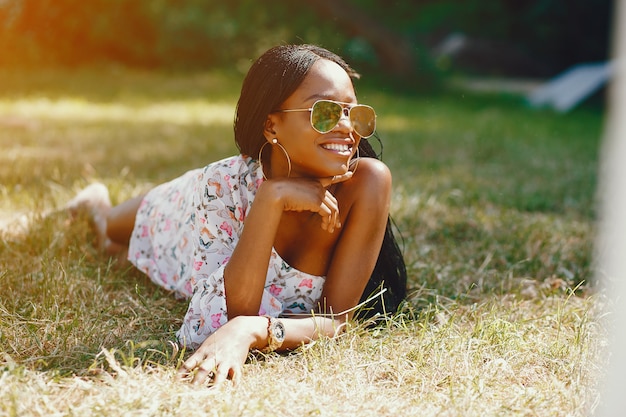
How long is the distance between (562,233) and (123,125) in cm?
476

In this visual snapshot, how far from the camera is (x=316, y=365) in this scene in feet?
8.21

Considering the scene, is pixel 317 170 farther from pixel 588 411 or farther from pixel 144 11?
pixel 144 11

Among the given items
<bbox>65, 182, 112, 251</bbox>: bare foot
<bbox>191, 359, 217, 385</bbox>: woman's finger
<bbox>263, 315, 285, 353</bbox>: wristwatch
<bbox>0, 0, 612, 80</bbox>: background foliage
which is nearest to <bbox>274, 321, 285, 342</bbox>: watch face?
<bbox>263, 315, 285, 353</bbox>: wristwatch

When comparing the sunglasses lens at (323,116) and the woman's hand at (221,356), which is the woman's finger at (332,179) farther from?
the woman's hand at (221,356)

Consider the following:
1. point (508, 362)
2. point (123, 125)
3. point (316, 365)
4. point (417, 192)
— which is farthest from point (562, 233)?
point (123, 125)

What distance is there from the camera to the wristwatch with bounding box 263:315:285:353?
2.58 m

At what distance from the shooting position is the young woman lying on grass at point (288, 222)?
2619 mm

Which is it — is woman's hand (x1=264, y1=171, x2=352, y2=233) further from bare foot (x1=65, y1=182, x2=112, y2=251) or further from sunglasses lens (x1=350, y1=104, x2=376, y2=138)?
bare foot (x1=65, y1=182, x2=112, y2=251)

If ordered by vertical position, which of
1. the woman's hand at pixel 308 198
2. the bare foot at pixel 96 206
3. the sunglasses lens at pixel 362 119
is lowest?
the bare foot at pixel 96 206

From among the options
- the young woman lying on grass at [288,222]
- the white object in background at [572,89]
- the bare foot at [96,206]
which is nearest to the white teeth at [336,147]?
the young woman lying on grass at [288,222]

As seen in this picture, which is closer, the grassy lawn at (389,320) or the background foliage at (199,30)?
the grassy lawn at (389,320)

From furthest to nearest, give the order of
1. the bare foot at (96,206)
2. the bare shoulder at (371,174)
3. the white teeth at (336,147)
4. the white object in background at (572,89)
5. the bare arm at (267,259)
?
the white object in background at (572,89)
the bare foot at (96,206)
the bare shoulder at (371,174)
the white teeth at (336,147)
the bare arm at (267,259)

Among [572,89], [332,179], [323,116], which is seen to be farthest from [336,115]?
[572,89]

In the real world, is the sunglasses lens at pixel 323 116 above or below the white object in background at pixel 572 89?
above
